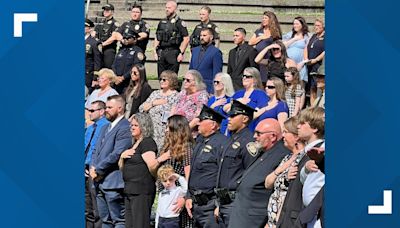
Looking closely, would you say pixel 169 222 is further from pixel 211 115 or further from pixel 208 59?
pixel 208 59

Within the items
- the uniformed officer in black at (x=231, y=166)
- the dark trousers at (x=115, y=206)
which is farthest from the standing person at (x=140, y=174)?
the uniformed officer in black at (x=231, y=166)

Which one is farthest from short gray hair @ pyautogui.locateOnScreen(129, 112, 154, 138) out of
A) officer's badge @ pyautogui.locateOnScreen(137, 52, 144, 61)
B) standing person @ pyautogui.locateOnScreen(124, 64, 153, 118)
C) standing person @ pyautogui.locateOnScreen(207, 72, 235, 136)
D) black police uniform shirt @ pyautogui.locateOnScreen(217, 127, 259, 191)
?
officer's badge @ pyautogui.locateOnScreen(137, 52, 144, 61)

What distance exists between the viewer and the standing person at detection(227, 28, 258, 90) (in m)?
17.9

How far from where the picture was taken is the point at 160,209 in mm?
13141

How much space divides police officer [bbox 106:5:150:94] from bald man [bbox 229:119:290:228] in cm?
835

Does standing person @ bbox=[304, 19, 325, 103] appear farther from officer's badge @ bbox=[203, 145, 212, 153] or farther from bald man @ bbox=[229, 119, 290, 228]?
bald man @ bbox=[229, 119, 290, 228]

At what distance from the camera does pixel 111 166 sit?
1413 cm

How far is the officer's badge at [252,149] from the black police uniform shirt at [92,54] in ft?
30.6

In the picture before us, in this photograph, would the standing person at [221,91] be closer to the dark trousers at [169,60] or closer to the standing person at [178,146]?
the standing person at [178,146]

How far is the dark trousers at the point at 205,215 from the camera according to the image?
12227 mm
